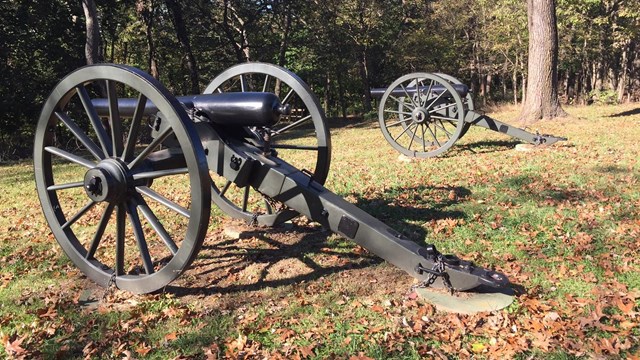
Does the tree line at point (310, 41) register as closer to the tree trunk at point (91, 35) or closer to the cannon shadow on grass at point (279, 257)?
the tree trunk at point (91, 35)

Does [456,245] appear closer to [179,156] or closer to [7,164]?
[179,156]

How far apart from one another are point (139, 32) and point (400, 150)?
1754 cm

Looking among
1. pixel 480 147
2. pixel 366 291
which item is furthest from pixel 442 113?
pixel 366 291

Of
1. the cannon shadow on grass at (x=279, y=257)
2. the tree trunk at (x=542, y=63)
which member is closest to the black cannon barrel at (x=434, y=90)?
the tree trunk at (x=542, y=63)

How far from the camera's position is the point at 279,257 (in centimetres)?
434

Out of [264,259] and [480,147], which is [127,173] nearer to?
[264,259]

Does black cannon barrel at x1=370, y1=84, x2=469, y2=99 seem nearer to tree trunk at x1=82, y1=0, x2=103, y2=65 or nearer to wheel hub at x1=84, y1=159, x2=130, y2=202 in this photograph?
wheel hub at x1=84, y1=159, x2=130, y2=202

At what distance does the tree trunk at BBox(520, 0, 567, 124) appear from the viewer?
40.7 feet

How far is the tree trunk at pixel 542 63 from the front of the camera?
12.4 meters

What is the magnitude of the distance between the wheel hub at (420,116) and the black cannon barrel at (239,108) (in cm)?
613

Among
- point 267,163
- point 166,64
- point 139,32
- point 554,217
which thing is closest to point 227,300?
point 267,163

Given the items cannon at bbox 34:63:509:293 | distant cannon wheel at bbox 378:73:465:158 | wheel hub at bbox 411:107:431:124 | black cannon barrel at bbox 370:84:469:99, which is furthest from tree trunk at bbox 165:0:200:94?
cannon at bbox 34:63:509:293

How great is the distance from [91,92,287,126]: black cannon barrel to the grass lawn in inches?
51.8

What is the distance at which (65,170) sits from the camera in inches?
430
